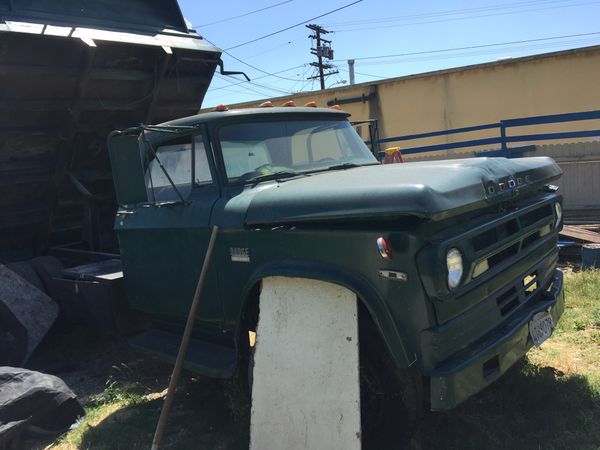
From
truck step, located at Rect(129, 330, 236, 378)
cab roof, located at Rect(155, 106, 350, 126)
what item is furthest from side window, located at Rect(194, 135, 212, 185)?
truck step, located at Rect(129, 330, 236, 378)

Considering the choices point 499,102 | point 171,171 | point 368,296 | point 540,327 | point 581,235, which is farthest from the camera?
point 499,102

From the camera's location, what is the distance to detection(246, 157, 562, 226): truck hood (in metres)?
2.40

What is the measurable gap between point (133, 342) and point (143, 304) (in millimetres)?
291

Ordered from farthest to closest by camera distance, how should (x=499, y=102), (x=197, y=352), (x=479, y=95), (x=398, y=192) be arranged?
(x=479, y=95)
(x=499, y=102)
(x=197, y=352)
(x=398, y=192)

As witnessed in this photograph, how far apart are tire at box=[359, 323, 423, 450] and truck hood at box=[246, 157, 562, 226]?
2.18 ft

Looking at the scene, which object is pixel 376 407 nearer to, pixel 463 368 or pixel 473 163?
pixel 463 368

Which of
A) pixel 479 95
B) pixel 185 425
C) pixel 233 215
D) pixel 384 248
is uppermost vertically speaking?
pixel 479 95

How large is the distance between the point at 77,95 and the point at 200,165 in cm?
207

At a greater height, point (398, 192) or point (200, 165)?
point (200, 165)

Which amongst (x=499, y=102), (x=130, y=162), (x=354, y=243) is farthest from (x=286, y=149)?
(x=499, y=102)

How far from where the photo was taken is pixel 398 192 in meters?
2.43

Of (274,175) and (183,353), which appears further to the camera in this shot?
(274,175)

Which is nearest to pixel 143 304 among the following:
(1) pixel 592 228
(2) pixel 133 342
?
(2) pixel 133 342

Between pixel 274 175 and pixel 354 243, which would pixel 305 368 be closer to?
pixel 354 243
